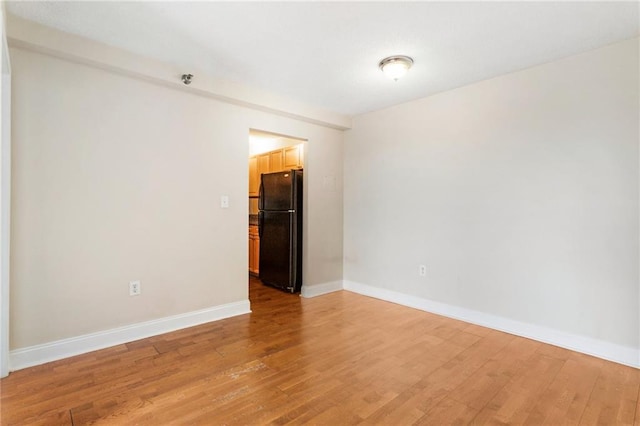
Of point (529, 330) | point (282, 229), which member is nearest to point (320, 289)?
point (282, 229)

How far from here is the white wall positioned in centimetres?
235

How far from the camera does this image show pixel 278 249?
4.24 meters

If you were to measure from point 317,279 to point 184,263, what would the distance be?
175cm

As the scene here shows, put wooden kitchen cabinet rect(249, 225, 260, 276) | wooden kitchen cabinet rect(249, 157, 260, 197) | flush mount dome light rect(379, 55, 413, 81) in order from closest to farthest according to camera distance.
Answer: flush mount dome light rect(379, 55, 413, 81) → wooden kitchen cabinet rect(249, 225, 260, 276) → wooden kitchen cabinet rect(249, 157, 260, 197)

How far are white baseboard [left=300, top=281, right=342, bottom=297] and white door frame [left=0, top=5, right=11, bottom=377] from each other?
271 cm

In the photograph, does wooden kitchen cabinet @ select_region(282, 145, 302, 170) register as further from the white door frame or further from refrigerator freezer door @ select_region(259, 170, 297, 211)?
the white door frame

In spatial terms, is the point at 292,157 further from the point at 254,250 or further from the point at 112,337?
the point at 112,337

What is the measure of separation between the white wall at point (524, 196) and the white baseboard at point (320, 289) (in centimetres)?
65

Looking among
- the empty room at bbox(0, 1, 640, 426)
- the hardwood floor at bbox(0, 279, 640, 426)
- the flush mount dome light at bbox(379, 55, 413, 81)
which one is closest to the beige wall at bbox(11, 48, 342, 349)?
the empty room at bbox(0, 1, 640, 426)

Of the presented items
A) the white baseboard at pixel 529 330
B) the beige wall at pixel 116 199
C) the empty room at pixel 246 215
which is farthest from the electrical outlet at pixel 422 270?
the beige wall at pixel 116 199

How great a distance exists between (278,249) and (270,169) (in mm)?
1403

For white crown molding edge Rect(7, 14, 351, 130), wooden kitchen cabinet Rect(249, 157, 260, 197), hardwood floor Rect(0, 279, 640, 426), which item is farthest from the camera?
wooden kitchen cabinet Rect(249, 157, 260, 197)

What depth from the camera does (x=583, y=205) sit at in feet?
8.16

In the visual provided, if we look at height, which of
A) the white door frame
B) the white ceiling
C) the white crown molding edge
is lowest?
the white door frame
